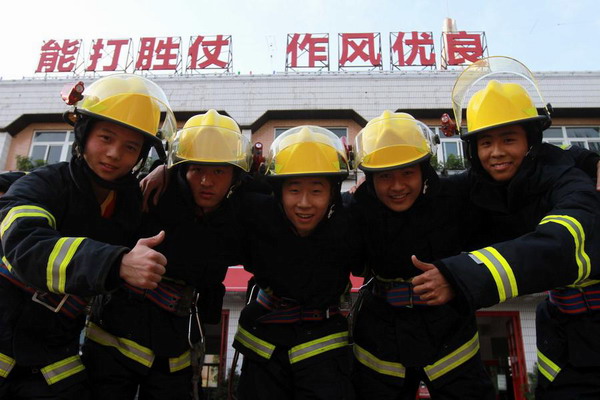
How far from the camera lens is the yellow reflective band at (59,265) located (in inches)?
80.0

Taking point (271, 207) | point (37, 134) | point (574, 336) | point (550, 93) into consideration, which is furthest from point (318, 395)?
point (37, 134)

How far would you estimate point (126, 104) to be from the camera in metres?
2.78

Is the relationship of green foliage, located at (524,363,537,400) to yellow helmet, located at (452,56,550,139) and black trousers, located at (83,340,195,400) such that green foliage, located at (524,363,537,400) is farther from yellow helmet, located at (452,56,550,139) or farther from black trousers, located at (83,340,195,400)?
black trousers, located at (83,340,195,400)

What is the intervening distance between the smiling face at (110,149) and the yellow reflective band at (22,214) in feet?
1.55

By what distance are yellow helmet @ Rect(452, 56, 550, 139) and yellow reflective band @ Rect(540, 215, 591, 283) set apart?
32.8 inches

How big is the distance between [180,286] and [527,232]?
2.22 m

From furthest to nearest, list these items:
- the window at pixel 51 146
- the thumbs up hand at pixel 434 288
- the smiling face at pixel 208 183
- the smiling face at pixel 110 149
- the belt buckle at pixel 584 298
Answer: the window at pixel 51 146 → the smiling face at pixel 208 183 → the smiling face at pixel 110 149 → the belt buckle at pixel 584 298 → the thumbs up hand at pixel 434 288

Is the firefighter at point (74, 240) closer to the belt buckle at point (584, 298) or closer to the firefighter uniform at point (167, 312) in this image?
the firefighter uniform at point (167, 312)

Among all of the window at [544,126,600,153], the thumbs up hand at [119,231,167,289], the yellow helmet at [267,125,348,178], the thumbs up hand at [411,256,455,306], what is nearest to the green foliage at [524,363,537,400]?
the window at [544,126,600,153]

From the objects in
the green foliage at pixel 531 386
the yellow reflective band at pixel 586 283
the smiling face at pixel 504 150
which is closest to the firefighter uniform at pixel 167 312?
the smiling face at pixel 504 150

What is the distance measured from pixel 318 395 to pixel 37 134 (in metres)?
15.7

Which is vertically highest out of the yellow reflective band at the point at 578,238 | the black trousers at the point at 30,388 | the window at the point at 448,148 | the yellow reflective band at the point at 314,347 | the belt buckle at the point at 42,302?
the window at the point at 448,148

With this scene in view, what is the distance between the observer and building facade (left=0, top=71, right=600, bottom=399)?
46.4ft

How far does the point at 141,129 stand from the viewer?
2.75 m
